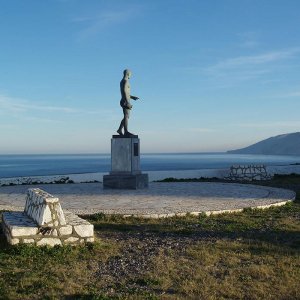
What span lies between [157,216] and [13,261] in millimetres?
4611

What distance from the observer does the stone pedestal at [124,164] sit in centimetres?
1681

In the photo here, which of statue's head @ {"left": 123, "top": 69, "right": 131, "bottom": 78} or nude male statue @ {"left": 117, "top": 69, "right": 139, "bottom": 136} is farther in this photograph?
statue's head @ {"left": 123, "top": 69, "right": 131, "bottom": 78}

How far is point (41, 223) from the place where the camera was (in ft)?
24.5

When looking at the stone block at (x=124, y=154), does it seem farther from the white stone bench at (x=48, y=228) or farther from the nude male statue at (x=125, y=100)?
the white stone bench at (x=48, y=228)

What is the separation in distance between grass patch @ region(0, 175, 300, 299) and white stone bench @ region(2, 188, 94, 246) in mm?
189

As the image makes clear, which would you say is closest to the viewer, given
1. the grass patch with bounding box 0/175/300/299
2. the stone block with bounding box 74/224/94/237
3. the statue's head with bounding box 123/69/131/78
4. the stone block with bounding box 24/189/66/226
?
the grass patch with bounding box 0/175/300/299

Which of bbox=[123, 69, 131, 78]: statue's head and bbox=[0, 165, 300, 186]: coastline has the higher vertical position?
bbox=[123, 69, 131, 78]: statue's head

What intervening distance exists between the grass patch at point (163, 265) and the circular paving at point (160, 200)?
5.17ft

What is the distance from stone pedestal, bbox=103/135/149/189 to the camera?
16812 millimetres

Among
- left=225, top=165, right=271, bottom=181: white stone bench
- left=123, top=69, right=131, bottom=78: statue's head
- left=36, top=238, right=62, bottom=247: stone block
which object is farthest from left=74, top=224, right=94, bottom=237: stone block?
left=225, top=165, right=271, bottom=181: white stone bench

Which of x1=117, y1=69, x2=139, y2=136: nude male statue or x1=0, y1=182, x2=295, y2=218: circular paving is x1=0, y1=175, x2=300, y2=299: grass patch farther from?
x1=117, y1=69, x2=139, y2=136: nude male statue

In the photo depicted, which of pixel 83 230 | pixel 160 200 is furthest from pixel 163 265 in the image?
pixel 160 200

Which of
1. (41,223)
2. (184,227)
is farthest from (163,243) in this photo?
(41,223)

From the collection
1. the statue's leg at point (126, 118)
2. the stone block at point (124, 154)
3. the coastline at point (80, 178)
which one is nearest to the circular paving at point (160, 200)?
the stone block at point (124, 154)
